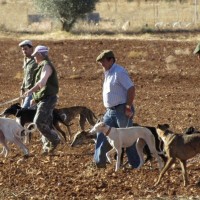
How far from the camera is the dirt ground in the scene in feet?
40.2

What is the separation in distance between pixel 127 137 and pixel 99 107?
31.7 feet

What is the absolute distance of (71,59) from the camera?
3925cm

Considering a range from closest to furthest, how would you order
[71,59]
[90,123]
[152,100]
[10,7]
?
1. [90,123]
2. [152,100]
3. [71,59]
4. [10,7]

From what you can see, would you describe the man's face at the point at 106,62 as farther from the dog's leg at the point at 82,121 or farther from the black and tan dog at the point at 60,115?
the dog's leg at the point at 82,121

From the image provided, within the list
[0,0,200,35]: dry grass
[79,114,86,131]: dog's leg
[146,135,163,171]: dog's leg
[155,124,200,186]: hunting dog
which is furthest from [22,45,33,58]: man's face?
[0,0,200,35]: dry grass

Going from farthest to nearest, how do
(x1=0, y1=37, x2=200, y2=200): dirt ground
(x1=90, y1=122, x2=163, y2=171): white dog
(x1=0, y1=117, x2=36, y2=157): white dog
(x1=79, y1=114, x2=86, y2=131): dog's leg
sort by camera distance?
(x1=79, y1=114, x2=86, y2=131): dog's leg < (x1=0, y1=117, x2=36, y2=157): white dog < (x1=90, y1=122, x2=163, y2=171): white dog < (x1=0, y1=37, x2=200, y2=200): dirt ground

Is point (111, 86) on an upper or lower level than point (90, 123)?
upper

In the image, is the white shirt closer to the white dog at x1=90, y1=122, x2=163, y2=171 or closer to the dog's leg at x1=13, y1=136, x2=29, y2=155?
the white dog at x1=90, y1=122, x2=163, y2=171

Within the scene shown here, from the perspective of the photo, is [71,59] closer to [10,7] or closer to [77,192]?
[77,192]

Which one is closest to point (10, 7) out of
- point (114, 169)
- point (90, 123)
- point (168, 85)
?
point (168, 85)

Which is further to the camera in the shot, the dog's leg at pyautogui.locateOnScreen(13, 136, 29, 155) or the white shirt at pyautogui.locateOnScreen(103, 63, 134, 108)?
the dog's leg at pyautogui.locateOnScreen(13, 136, 29, 155)

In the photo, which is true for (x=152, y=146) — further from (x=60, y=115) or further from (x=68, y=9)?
(x=68, y=9)

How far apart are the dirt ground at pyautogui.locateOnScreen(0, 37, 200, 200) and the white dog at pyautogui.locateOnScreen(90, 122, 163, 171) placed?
0.32 meters

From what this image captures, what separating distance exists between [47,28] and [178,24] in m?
9.20
